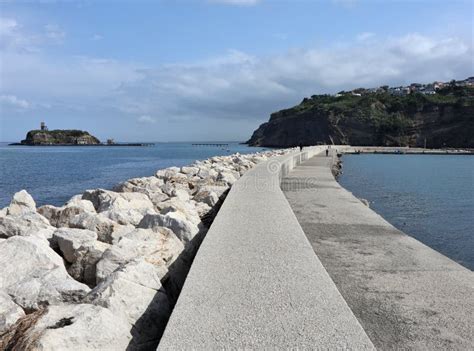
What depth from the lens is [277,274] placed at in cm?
344

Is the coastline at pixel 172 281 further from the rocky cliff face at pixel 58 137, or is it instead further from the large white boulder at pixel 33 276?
the rocky cliff face at pixel 58 137

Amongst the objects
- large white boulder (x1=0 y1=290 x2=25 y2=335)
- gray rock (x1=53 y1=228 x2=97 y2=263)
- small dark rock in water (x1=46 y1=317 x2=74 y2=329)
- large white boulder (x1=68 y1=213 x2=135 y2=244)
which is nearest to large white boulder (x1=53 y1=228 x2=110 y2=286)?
gray rock (x1=53 y1=228 x2=97 y2=263)

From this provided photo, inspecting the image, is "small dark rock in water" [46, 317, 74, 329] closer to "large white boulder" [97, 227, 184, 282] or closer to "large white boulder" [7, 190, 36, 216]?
"large white boulder" [97, 227, 184, 282]

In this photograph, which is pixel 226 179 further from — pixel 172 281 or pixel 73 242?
pixel 172 281

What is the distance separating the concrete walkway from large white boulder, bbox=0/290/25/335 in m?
2.28

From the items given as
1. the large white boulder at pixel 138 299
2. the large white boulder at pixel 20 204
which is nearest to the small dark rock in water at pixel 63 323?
the large white boulder at pixel 138 299

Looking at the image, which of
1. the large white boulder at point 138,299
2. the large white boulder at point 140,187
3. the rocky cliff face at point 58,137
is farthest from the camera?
the rocky cliff face at point 58,137

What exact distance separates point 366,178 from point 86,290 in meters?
21.8

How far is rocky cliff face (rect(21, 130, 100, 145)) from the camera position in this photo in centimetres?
15088

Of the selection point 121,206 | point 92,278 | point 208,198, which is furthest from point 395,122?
point 92,278

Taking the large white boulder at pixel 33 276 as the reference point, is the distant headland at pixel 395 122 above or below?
above

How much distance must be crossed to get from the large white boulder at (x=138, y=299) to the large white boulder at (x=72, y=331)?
14 centimetres

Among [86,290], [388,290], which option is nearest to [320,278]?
[388,290]

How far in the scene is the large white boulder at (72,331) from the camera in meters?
2.33
